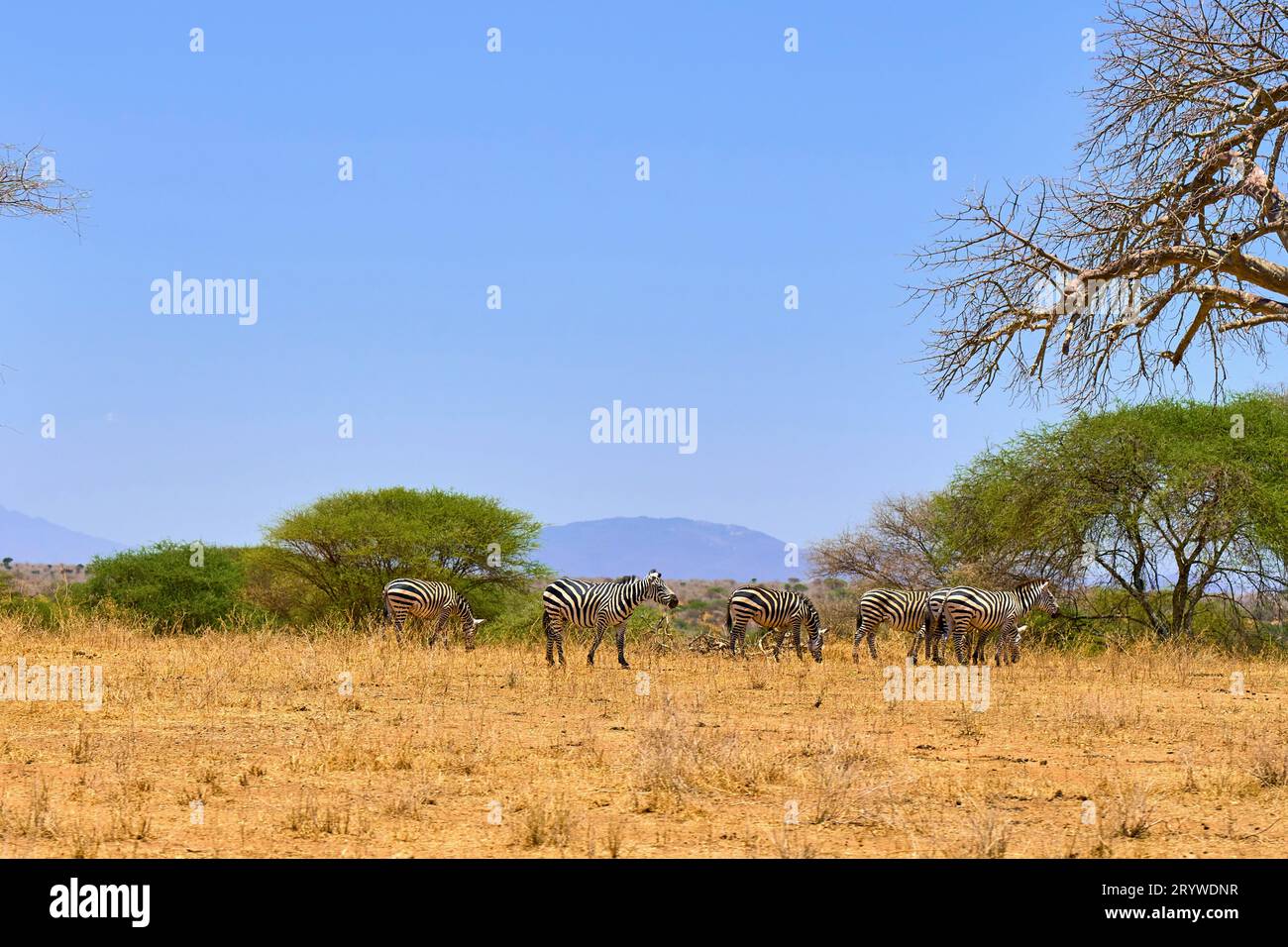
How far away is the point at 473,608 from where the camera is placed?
32219 mm

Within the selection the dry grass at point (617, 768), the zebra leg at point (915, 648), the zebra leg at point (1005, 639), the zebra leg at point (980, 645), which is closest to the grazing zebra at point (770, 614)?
the zebra leg at point (915, 648)

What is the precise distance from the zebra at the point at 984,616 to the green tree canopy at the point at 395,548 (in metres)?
14.6

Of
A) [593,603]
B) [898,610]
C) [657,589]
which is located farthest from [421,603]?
[898,610]

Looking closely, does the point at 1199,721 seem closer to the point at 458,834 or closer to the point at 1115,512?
the point at 458,834

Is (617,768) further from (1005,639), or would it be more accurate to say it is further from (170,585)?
(170,585)

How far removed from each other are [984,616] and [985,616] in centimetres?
2

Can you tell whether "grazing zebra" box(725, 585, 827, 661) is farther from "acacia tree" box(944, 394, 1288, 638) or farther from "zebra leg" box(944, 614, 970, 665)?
"acacia tree" box(944, 394, 1288, 638)

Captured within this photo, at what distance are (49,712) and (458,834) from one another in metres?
6.44

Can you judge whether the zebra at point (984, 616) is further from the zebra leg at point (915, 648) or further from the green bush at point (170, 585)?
the green bush at point (170, 585)

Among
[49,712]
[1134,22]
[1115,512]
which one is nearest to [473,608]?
[1115,512]

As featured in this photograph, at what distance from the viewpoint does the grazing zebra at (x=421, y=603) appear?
20719 millimetres

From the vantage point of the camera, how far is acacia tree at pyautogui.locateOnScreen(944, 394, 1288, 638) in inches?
975

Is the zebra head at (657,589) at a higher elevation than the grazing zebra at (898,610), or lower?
higher

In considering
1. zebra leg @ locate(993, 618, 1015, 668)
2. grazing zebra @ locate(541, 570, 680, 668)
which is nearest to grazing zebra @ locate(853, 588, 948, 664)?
zebra leg @ locate(993, 618, 1015, 668)
